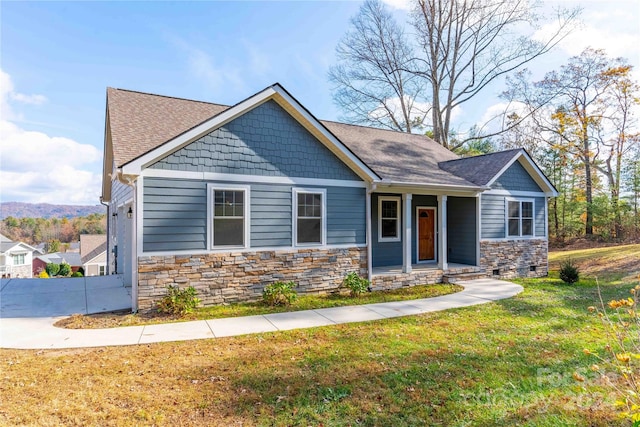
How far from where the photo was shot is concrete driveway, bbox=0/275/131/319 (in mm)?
7086

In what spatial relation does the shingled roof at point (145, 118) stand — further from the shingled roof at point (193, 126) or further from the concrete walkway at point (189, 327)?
the concrete walkway at point (189, 327)

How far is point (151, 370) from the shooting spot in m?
4.27

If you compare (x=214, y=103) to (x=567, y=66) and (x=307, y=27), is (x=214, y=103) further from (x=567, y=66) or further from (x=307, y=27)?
(x=567, y=66)

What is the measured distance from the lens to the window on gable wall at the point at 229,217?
25.0 feet

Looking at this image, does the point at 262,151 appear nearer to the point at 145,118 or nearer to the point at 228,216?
the point at 228,216

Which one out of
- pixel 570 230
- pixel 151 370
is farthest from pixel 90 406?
pixel 570 230

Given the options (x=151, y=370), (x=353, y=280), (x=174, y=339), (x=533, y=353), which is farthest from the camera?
(x=353, y=280)

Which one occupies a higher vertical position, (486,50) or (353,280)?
(486,50)

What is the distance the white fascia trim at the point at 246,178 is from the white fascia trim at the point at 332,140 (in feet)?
1.42

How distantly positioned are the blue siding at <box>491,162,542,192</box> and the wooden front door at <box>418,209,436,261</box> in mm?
2328

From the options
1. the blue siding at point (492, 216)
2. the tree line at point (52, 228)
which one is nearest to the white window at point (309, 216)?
the blue siding at point (492, 216)

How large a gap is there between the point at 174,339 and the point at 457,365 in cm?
422

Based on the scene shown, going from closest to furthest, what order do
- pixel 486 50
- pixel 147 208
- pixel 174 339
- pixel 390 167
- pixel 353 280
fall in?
pixel 174 339, pixel 147 208, pixel 353 280, pixel 390 167, pixel 486 50

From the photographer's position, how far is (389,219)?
37.9 feet
